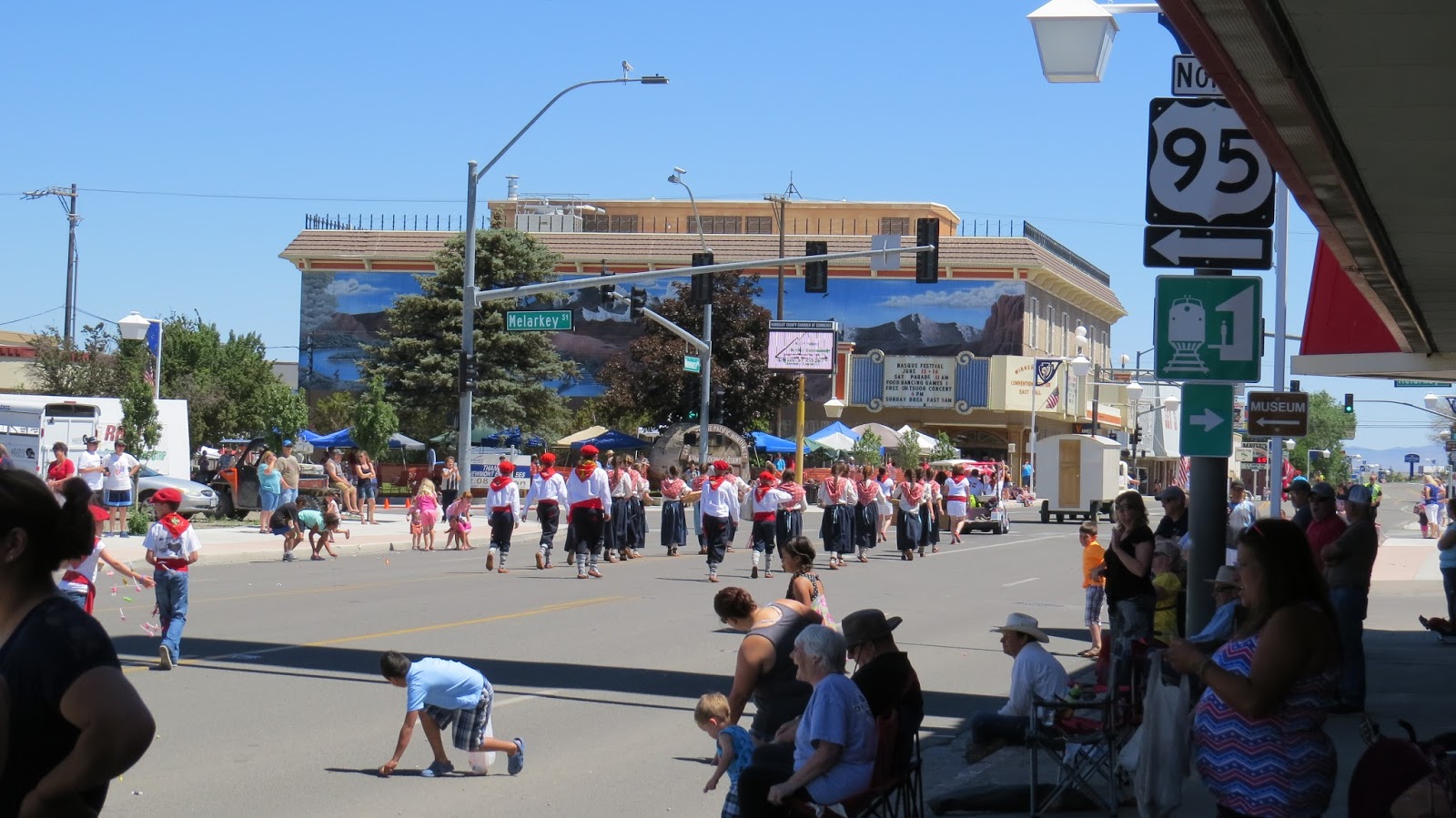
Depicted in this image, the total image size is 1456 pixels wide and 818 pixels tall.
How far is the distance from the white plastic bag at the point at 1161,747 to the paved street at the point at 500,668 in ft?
9.44

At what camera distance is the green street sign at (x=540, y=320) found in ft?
109

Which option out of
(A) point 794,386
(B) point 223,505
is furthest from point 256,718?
(A) point 794,386

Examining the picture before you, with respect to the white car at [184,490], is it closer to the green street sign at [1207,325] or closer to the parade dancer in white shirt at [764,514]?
the parade dancer in white shirt at [764,514]

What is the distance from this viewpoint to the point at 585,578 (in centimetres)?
2289

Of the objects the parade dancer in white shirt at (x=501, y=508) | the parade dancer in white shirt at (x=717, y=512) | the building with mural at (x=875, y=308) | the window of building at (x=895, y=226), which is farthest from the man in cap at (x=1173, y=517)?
the window of building at (x=895, y=226)

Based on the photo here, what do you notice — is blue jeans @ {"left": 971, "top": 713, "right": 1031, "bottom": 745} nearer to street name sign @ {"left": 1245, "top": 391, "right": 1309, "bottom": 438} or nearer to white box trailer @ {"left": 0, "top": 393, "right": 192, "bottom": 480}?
street name sign @ {"left": 1245, "top": 391, "right": 1309, "bottom": 438}

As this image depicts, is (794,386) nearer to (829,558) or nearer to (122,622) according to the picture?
(829,558)

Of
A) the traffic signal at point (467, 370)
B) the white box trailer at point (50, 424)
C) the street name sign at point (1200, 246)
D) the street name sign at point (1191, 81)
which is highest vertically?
the street name sign at point (1191, 81)

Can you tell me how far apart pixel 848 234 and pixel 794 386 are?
48.7 feet

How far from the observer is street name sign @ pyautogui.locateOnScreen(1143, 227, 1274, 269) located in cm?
838

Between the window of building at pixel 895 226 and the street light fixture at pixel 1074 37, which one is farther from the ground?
the window of building at pixel 895 226

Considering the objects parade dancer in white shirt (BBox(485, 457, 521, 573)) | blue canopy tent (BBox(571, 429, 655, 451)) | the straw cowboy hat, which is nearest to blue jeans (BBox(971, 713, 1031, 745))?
the straw cowboy hat

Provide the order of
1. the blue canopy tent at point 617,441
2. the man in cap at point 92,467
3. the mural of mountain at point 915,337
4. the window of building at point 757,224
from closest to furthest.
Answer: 1. the man in cap at point 92,467
2. the blue canopy tent at point 617,441
3. the mural of mountain at point 915,337
4. the window of building at point 757,224

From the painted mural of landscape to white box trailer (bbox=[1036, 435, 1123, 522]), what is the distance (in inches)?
806
